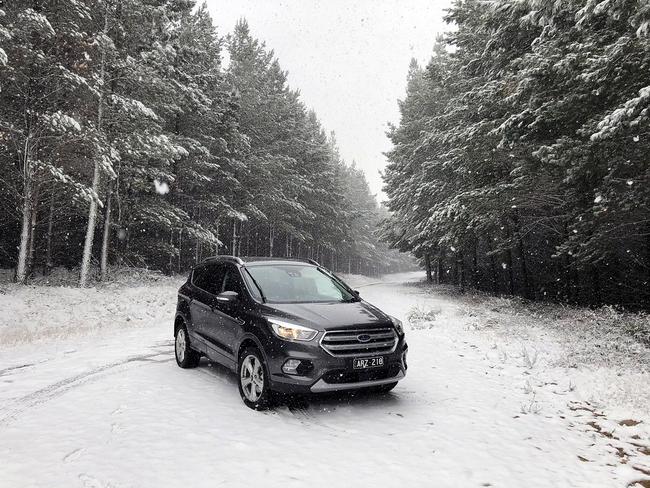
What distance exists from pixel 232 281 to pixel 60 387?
2.81m

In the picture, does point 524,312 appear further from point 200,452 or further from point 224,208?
point 224,208

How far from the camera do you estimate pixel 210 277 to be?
7773 millimetres

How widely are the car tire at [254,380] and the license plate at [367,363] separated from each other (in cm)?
109

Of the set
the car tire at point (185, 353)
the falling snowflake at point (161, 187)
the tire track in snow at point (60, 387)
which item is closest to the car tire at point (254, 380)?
the car tire at point (185, 353)

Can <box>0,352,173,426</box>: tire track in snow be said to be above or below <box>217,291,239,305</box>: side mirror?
below

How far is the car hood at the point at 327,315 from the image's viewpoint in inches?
222

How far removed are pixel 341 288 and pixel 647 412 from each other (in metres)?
4.45

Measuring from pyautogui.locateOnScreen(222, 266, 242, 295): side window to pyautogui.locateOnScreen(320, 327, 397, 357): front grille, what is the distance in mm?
1744

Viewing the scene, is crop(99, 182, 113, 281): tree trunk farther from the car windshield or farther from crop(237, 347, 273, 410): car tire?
crop(237, 347, 273, 410): car tire

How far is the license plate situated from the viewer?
5.52 m

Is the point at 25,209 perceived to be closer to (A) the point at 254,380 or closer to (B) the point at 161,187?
(B) the point at 161,187

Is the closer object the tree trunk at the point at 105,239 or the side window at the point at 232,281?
the side window at the point at 232,281

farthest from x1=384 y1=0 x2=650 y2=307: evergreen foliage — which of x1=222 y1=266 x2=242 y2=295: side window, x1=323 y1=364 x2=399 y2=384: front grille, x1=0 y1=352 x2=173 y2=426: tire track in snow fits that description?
x1=0 y1=352 x2=173 y2=426: tire track in snow

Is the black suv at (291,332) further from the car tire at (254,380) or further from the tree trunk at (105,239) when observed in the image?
the tree trunk at (105,239)
